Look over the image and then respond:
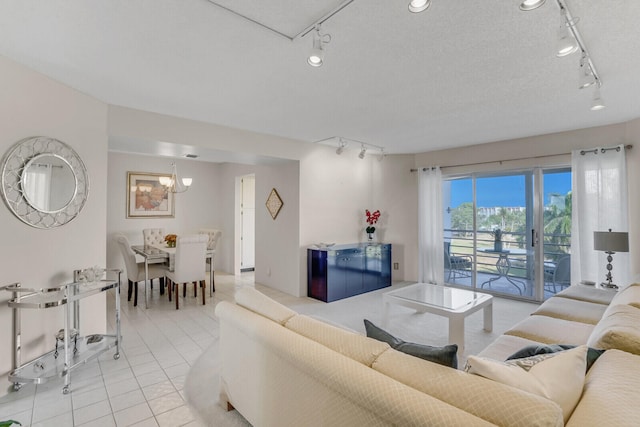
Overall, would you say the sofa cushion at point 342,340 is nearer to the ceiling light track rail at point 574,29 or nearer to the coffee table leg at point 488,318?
the ceiling light track rail at point 574,29

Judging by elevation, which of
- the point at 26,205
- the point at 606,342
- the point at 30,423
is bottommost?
the point at 30,423

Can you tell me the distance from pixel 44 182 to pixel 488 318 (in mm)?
4594

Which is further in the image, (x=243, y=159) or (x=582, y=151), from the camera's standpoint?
(x=243, y=159)

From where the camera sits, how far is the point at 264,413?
1.61m

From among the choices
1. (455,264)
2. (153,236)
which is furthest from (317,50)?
(153,236)

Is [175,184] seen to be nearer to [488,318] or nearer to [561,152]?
[488,318]

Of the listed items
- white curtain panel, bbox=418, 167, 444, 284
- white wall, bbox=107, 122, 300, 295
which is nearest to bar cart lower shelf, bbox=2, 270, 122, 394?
white wall, bbox=107, 122, 300, 295

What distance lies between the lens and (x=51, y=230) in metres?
2.51

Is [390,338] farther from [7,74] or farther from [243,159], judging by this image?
[243,159]

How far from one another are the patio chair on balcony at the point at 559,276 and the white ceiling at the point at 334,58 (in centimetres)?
205

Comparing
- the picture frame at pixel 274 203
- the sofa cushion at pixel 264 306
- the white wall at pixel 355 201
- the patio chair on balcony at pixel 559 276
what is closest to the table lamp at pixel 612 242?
the patio chair on balcony at pixel 559 276

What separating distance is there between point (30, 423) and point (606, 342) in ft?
11.1

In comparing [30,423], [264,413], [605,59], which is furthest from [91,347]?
[605,59]

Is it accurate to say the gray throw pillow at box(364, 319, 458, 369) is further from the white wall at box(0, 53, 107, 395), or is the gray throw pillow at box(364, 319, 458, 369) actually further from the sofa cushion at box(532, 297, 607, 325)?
the white wall at box(0, 53, 107, 395)
